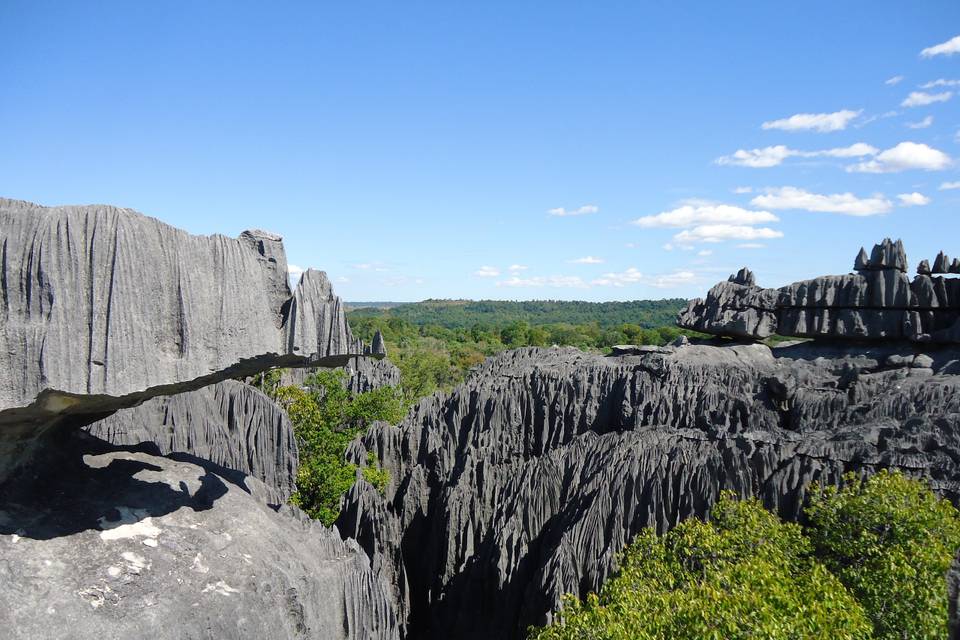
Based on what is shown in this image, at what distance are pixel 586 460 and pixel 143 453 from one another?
9450mm

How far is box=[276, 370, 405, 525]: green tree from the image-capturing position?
1889 centimetres

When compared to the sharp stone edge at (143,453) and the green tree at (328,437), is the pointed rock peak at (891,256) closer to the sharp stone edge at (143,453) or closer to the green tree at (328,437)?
the green tree at (328,437)

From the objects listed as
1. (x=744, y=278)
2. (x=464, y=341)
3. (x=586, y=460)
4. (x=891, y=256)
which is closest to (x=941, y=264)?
(x=891, y=256)

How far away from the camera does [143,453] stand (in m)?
11.7

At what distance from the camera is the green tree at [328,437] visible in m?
18.9

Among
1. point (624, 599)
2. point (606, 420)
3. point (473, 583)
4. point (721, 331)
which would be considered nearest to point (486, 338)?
point (721, 331)

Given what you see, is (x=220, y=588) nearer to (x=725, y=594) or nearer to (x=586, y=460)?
(x=725, y=594)

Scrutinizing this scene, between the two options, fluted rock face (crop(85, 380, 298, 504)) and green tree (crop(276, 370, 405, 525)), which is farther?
green tree (crop(276, 370, 405, 525))

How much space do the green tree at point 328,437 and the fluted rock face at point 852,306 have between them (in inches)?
664

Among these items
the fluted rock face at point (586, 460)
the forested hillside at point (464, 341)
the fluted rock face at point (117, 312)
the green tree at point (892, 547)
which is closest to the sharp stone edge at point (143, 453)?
the fluted rock face at point (117, 312)

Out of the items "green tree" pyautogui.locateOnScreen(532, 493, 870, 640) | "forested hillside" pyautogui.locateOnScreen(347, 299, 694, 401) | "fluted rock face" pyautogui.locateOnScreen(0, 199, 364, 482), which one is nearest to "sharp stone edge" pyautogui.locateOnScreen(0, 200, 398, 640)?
"fluted rock face" pyautogui.locateOnScreen(0, 199, 364, 482)

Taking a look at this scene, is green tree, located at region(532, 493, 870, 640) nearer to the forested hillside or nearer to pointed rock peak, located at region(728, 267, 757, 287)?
pointed rock peak, located at region(728, 267, 757, 287)

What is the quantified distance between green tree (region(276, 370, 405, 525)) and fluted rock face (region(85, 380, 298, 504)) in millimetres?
1378

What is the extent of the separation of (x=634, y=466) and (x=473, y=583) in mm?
4320
